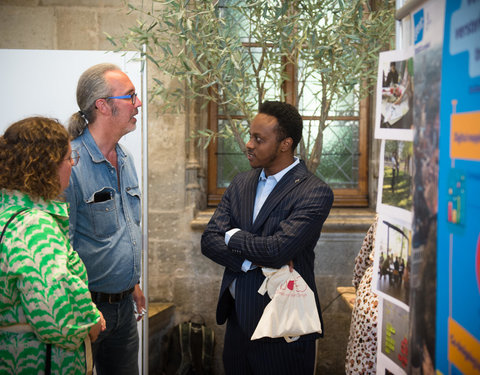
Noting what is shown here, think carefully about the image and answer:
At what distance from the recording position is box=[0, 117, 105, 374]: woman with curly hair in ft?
4.96

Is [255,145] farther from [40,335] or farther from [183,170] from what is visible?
[183,170]

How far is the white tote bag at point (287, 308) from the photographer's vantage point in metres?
2.22

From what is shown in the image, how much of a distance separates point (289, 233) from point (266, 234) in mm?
148

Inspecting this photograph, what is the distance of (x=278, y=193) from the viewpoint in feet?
7.97

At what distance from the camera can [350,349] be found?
235cm

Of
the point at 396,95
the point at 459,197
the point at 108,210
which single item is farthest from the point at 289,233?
the point at 459,197

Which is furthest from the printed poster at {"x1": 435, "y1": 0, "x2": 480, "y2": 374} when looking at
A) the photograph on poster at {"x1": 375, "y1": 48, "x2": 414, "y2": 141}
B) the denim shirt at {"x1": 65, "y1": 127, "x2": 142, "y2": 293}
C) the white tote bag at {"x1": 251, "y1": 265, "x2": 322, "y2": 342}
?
the denim shirt at {"x1": 65, "y1": 127, "x2": 142, "y2": 293}

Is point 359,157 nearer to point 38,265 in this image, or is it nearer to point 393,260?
point 393,260

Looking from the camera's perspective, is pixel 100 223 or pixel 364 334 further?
pixel 364 334

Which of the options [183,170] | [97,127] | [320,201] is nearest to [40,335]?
[97,127]

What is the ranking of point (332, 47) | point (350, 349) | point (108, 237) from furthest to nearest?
point (332, 47), point (350, 349), point (108, 237)

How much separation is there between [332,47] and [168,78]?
1.54 metres

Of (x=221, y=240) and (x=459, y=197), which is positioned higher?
(x=459, y=197)

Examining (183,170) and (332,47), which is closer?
(332,47)
